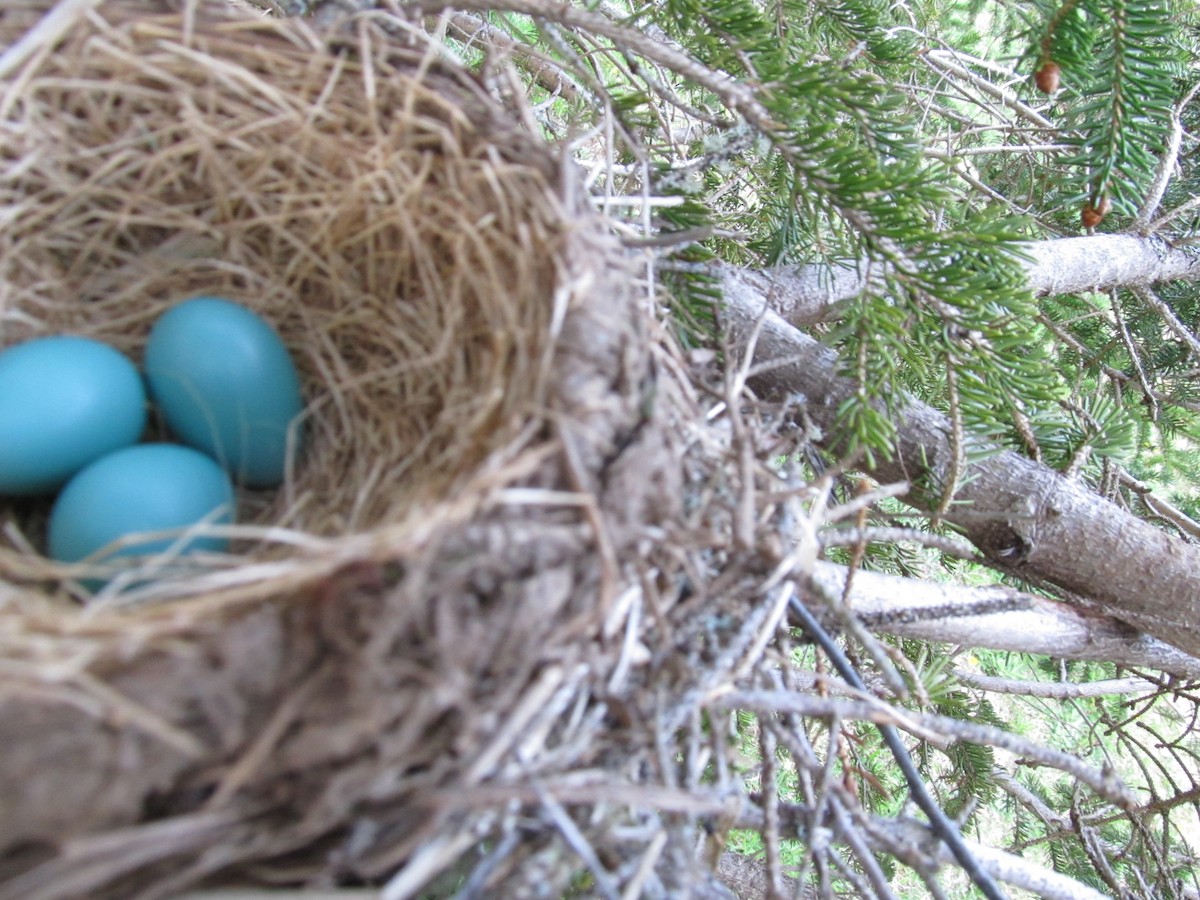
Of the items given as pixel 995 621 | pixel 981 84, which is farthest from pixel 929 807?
pixel 981 84

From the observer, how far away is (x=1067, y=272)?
58.4 inches

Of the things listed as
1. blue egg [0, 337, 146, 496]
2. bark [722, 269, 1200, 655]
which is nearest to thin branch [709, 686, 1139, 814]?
bark [722, 269, 1200, 655]

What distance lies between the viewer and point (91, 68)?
2.52ft

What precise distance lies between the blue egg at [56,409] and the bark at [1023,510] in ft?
2.16

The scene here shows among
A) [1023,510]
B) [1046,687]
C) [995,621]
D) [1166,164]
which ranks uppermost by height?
[1166,164]

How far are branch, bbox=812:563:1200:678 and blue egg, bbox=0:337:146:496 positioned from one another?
0.69 m

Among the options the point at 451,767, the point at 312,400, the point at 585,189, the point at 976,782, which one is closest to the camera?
the point at 451,767

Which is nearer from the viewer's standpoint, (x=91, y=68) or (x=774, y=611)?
(x=774, y=611)

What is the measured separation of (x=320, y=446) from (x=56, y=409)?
8.9 inches

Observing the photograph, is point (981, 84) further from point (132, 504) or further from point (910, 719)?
point (132, 504)

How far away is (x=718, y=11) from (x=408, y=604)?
733 mm

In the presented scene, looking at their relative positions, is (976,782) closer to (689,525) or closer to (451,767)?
(689,525)

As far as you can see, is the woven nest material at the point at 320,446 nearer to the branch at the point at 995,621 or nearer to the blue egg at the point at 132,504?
the blue egg at the point at 132,504

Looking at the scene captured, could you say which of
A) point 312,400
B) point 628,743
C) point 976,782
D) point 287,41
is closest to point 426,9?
point 287,41
